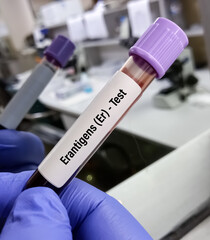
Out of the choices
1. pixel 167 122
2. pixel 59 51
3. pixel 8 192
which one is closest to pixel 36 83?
pixel 59 51

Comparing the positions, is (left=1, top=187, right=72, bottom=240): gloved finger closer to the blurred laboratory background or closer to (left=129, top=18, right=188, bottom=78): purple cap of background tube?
the blurred laboratory background

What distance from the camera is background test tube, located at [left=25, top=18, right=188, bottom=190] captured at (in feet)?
1.15

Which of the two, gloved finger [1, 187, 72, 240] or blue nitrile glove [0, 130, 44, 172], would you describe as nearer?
gloved finger [1, 187, 72, 240]

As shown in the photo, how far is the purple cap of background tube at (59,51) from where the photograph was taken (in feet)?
1.94

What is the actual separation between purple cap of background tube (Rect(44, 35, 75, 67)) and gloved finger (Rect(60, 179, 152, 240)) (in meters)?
0.28

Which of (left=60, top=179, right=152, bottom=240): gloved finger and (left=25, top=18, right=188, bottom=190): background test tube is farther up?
(left=25, top=18, right=188, bottom=190): background test tube

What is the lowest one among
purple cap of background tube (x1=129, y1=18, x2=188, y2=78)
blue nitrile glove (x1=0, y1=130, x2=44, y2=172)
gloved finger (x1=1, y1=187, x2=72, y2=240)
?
blue nitrile glove (x1=0, y1=130, x2=44, y2=172)

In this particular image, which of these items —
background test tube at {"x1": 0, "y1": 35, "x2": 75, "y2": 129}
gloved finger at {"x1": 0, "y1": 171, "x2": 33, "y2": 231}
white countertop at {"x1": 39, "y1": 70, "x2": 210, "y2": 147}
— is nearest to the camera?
gloved finger at {"x1": 0, "y1": 171, "x2": 33, "y2": 231}

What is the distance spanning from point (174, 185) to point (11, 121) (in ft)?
1.35

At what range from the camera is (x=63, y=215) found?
1.24 ft

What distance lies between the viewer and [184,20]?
6.25 ft

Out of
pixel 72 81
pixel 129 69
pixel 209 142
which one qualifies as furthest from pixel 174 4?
pixel 129 69

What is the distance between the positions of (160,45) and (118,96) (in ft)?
0.29

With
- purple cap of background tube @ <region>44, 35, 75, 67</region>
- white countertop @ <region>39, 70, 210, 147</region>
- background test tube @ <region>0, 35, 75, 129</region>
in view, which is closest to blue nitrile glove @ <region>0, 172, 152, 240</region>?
background test tube @ <region>0, 35, 75, 129</region>
